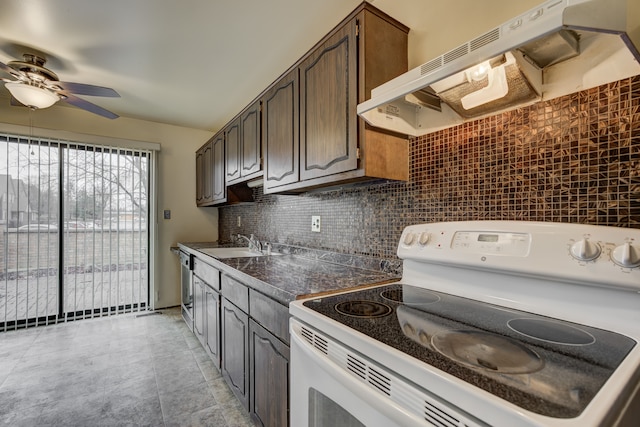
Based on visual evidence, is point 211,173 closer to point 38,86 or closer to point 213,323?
point 38,86

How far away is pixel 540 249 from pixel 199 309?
2.41m

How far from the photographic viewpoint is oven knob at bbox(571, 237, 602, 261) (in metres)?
0.75

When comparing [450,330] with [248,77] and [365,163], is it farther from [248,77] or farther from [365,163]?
[248,77]

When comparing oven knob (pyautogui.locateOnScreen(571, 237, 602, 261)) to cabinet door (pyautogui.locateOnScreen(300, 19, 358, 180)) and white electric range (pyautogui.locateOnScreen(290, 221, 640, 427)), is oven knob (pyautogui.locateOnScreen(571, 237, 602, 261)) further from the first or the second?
cabinet door (pyautogui.locateOnScreen(300, 19, 358, 180))

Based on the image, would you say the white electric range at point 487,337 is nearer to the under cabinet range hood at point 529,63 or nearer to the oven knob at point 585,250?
the oven knob at point 585,250

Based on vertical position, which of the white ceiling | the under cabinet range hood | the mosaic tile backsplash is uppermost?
the white ceiling

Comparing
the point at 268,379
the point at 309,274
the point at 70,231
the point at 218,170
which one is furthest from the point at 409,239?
the point at 70,231

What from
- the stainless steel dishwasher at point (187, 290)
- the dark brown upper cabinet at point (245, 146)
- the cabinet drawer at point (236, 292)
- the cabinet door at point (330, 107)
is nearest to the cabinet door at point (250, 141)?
the dark brown upper cabinet at point (245, 146)

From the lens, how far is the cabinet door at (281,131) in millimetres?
1709

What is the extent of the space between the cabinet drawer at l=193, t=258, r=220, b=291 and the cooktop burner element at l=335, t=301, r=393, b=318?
1.26 meters

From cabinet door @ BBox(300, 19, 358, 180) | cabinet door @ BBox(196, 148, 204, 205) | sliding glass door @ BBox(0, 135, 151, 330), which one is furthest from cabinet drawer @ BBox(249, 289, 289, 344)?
sliding glass door @ BBox(0, 135, 151, 330)

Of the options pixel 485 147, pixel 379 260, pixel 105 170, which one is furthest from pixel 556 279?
pixel 105 170

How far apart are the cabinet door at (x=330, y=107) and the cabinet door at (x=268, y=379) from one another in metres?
0.83

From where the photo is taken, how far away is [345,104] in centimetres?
132
